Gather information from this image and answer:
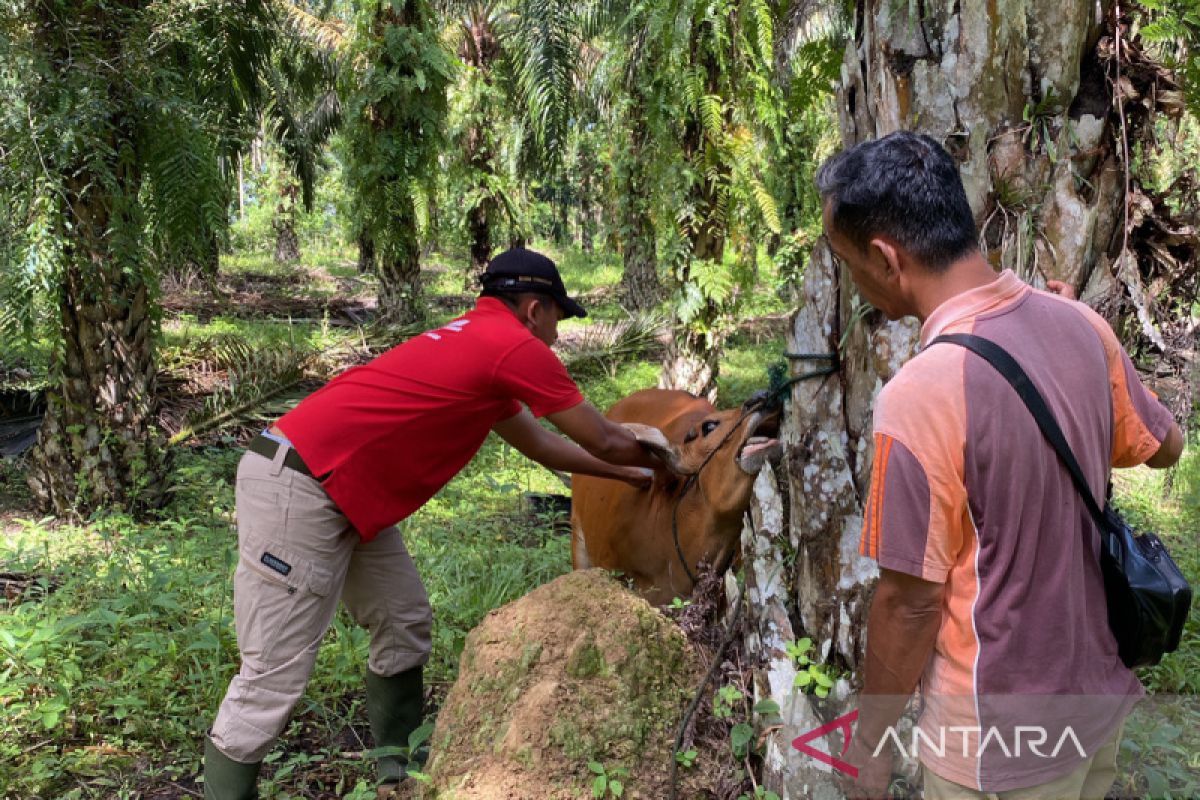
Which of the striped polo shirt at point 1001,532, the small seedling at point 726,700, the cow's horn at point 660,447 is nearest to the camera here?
the striped polo shirt at point 1001,532

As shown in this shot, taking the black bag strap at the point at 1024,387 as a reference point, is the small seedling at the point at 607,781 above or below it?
below

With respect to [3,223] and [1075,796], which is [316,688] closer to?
[1075,796]

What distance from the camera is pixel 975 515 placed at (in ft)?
5.42

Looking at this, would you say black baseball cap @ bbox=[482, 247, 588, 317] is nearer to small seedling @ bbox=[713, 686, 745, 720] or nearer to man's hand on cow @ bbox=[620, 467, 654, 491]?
man's hand on cow @ bbox=[620, 467, 654, 491]

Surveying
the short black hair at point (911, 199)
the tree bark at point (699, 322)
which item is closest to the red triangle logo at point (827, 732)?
the short black hair at point (911, 199)

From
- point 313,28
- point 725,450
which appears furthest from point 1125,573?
point 313,28

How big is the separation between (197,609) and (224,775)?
5.58 feet

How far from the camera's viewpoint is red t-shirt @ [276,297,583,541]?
322 centimetres

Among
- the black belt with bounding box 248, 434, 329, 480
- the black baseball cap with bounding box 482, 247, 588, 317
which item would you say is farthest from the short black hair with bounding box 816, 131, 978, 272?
the black belt with bounding box 248, 434, 329, 480

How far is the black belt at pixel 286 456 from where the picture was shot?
3.19 m

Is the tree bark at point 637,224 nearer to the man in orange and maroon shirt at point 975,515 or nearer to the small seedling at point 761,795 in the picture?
the small seedling at point 761,795

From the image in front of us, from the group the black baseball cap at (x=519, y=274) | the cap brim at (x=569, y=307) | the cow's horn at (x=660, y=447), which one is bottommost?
the cow's horn at (x=660, y=447)

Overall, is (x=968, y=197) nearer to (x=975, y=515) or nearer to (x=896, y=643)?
(x=975, y=515)

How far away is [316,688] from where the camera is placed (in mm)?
4238
